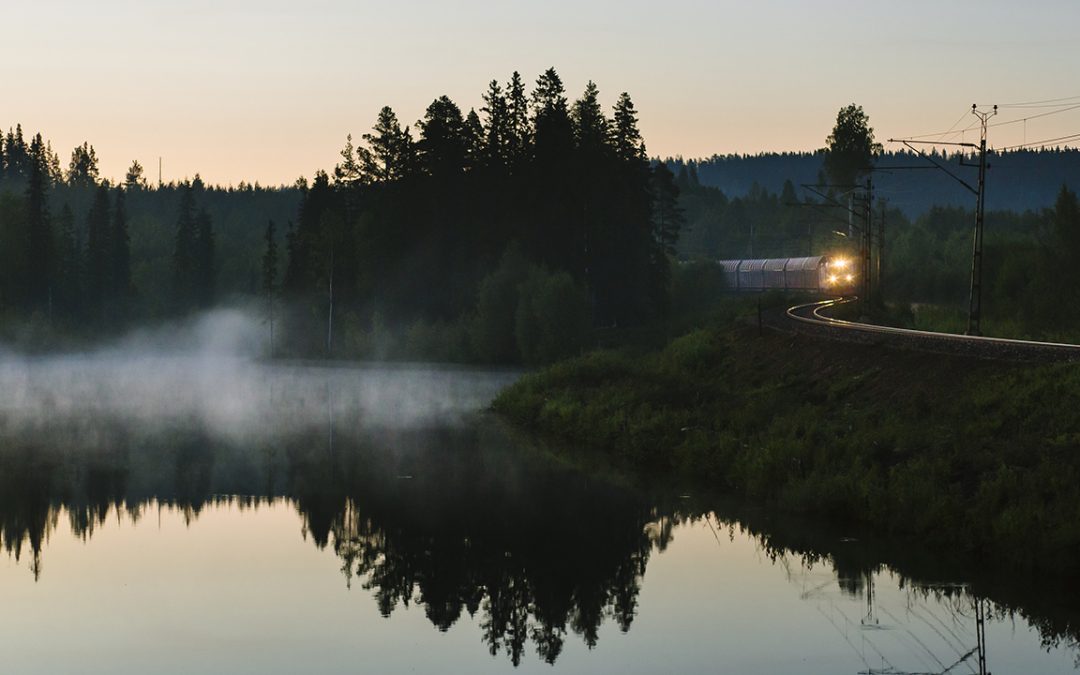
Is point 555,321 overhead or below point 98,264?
below

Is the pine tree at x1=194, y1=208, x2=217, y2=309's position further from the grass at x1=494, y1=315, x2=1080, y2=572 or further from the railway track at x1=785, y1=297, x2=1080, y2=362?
the railway track at x1=785, y1=297, x2=1080, y2=362

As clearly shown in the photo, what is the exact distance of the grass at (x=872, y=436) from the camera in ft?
82.6

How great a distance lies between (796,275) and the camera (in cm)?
11925

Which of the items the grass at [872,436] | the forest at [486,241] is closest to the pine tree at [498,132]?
the forest at [486,241]

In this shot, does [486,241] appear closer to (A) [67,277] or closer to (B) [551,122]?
(B) [551,122]

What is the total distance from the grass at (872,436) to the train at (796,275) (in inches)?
2295

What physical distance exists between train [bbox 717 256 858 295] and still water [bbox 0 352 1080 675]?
70748 mm

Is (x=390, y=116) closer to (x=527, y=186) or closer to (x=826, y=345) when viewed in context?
(x=527, y=186)

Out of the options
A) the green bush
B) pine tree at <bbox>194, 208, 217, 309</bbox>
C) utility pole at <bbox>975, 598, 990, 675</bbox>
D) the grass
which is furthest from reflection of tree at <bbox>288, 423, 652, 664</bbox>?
pine tree at <bbox>194, 208, 217, 309</bbox>

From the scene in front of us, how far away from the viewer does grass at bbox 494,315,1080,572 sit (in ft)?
82.6

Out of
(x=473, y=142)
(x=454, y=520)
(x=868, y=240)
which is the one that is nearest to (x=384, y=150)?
(x=473, y=142)

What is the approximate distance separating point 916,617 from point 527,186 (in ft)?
251

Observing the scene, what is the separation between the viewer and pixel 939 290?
363 feet

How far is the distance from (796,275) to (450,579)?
319ft
